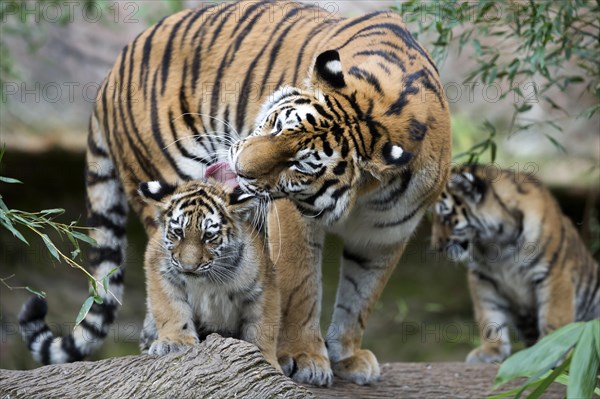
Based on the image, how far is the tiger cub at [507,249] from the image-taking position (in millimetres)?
6438

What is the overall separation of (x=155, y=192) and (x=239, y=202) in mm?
375

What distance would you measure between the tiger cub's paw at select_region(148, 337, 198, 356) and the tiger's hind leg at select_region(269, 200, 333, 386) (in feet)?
1.92

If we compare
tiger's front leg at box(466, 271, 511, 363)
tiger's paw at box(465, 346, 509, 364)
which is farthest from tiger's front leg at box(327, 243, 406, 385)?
tiger's front leg at box(466, 271, 511, 363)

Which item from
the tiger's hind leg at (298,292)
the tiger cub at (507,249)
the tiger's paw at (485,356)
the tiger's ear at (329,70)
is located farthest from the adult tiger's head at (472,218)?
the tiger's ear at (329,70)

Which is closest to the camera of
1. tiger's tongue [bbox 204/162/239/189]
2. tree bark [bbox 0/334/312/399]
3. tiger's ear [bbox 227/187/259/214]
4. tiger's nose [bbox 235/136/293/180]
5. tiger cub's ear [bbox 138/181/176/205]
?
tree bark [bbox 0/334/312/399]

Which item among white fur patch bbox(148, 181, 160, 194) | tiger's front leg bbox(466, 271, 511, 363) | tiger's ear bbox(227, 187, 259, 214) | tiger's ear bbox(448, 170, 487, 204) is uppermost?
white fur patch bbox(148, 181, 160, 194)

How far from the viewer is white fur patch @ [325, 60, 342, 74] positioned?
145 inches

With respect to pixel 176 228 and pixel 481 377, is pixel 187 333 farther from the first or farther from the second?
pixel 481 377

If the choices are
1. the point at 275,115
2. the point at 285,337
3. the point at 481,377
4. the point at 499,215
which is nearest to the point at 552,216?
the point at 499,215

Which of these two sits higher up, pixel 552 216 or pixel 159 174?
pixel 159 174

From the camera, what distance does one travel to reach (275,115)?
144 inches

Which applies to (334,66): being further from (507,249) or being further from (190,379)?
(507,249)

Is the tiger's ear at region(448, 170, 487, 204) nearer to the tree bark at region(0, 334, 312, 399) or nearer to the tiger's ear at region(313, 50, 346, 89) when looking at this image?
the tiger's ear at region(313, 50, 346, 89)

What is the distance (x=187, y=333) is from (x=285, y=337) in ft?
2.06
